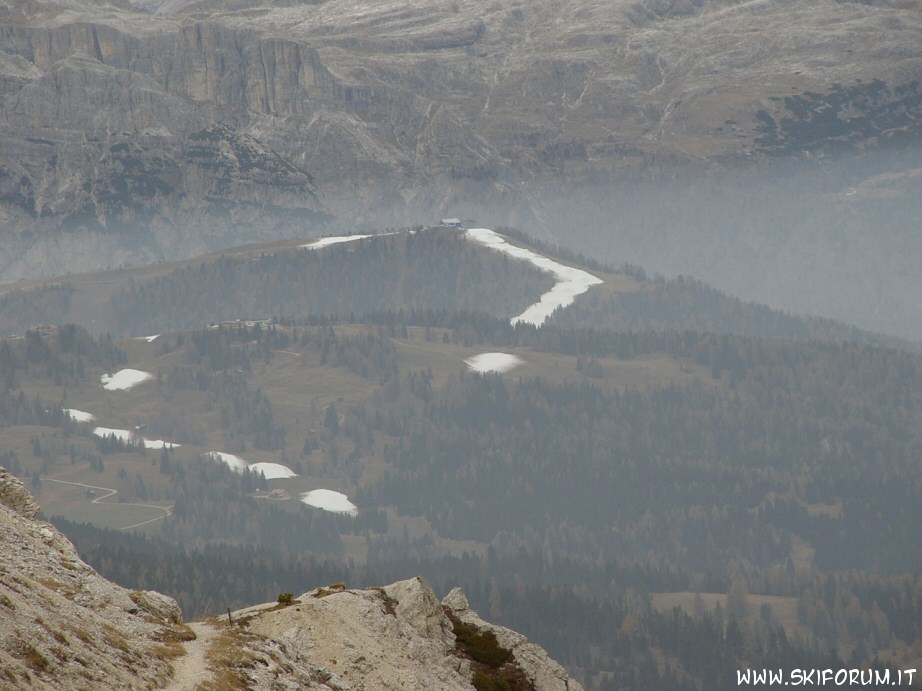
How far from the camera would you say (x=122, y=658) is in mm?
53938

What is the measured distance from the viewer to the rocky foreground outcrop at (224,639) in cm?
5150

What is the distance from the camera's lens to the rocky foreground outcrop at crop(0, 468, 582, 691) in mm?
51500

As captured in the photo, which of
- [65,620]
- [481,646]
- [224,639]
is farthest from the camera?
[481,646]

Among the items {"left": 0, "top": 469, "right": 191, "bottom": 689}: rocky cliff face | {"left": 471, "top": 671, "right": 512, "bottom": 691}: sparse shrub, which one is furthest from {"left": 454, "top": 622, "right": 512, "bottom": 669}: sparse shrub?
{"left": 0, "top": 469, "right": 191, "bottom": 689}: rocky cliff face

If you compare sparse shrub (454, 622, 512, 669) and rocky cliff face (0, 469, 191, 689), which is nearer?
rocky cliff face (0, 469, 191, 689)

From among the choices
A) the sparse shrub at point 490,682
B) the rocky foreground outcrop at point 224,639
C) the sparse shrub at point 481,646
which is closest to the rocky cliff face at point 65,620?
the rocky foreground outcrop at point 224,639

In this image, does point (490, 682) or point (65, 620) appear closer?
point (65, 620)

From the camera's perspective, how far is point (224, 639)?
60844 millimetres

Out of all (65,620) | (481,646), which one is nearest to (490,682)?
(481,646)

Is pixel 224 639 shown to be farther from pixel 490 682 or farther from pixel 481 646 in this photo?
pixel 481 646

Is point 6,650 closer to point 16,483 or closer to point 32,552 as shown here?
point 32,552

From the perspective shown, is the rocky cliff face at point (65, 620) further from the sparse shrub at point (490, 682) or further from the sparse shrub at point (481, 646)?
the sparse shrub at point (481, 646)

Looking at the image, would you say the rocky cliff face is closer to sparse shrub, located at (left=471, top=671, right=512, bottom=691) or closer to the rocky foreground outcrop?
the rocky foreground outcrop

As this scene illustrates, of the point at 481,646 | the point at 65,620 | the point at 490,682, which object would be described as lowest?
the point at 490,682
